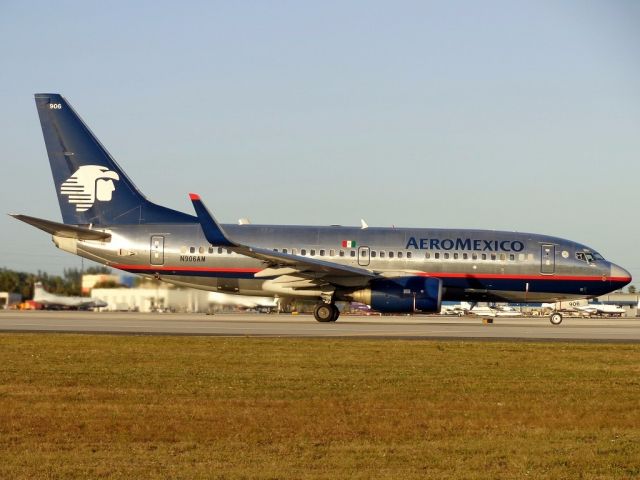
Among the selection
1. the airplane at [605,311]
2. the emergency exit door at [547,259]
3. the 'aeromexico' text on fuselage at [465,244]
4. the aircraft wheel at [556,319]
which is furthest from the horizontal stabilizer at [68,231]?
the airplane at [605,311]

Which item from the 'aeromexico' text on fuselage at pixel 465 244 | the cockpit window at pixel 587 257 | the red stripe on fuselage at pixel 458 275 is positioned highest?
the 'aeromexico' text on fuselage at pixel 465 244

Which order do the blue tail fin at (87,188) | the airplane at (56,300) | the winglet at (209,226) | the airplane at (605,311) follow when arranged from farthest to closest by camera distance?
the airplane at (605,311)
the airplane at (56,300)
the blue tail fin at (87,188)
the winglet at (209,226)

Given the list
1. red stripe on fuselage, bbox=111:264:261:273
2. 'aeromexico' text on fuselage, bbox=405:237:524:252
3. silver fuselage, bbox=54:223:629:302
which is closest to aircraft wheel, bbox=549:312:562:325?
silver fuselage, bbox=54:223:629:302

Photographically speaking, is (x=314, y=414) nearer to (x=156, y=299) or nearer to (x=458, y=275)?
(x=458, y=275)

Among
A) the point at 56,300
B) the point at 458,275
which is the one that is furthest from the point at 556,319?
the point at 56,300

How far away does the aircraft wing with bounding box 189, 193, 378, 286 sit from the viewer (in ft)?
112

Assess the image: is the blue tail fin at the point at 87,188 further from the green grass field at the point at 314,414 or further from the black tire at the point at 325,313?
the green grass field at the point at 314,414

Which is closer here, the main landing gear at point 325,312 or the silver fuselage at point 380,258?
the main landing gear at point 325,312

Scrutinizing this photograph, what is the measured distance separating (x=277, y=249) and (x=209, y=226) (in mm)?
4574

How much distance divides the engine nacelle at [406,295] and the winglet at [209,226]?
577cm

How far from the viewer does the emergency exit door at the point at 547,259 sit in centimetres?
3891

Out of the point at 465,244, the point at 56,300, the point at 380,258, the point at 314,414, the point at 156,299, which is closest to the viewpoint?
the point at 314,414

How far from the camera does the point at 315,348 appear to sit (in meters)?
23.4

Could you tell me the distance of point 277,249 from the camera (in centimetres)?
3850
